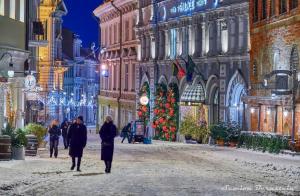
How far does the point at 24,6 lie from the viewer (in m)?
40.5

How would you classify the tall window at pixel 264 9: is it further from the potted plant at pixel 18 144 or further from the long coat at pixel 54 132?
the potted plant at pixel 18 144

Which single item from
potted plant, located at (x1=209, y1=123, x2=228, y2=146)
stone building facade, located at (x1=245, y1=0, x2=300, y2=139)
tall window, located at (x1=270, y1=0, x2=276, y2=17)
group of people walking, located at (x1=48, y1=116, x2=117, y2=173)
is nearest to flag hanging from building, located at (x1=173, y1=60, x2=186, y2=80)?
stone building facade, located at (x1=245, y1=0, x2=300, y2=139)

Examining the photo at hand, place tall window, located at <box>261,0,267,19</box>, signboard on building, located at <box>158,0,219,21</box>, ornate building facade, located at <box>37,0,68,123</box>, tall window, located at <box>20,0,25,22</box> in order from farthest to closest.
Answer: ornate building facade, located at <box>37,0,68,123</box>, signboard on building, located at <box>158,0,219,21</box>, tall window, located at <box>261,0,267,19</box>, tall window, located at <box>20,0,25,22</box>

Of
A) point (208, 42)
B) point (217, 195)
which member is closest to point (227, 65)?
point (208, 42)

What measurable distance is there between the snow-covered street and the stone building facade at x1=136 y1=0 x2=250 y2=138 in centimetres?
1512

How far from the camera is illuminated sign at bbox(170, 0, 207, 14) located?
5480 centimetres

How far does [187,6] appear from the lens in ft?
188

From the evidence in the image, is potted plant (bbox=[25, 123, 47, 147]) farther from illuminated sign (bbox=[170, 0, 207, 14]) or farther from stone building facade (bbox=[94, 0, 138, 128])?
stone building facade (bbox=[94, 0, 138, 128])

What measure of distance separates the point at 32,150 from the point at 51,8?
45.7m

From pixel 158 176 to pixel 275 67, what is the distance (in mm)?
19385

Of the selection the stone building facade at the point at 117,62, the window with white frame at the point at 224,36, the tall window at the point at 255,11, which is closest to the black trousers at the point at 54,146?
the tall window at the point at 255,11

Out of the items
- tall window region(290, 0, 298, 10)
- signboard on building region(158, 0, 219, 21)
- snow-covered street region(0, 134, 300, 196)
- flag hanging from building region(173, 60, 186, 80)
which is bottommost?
snow-covered street region(0, 134, 300, 196)

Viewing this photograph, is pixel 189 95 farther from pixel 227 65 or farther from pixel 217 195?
pixel 217 195

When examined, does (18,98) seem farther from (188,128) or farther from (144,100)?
(144,100)
